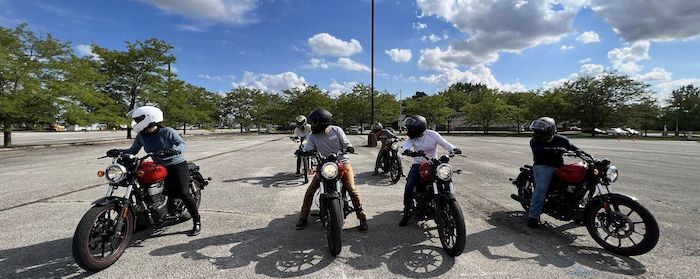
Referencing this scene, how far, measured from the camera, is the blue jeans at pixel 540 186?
446 centimetres

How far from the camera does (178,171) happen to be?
4207 millimetres

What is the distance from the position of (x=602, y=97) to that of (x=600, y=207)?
51.0 m

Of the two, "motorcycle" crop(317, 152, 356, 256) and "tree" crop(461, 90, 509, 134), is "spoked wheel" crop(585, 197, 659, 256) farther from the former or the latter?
"tree" crop(461, 90, 509, 134)

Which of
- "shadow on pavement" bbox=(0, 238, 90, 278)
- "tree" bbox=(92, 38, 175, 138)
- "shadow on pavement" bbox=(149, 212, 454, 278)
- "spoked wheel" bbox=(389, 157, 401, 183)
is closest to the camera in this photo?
"shadow on pavement" bbox=(0, 238, 90, 278)

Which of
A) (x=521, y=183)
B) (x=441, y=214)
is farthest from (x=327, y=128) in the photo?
(x=521, y=183)

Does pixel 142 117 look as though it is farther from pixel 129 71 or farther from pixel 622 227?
pixel 129 71

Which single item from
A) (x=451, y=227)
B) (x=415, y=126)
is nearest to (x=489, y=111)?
(x=415, y=126)

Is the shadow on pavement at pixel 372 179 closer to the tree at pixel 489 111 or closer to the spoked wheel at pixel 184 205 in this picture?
the spoked wheel at pixel 184 205

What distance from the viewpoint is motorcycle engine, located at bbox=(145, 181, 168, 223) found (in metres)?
3.91

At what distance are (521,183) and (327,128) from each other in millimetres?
3148

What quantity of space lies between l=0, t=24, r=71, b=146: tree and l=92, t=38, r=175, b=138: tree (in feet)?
28.1

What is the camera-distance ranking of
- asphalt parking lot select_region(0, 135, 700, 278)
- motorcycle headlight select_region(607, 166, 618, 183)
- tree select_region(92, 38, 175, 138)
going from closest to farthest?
asphalt parking lot select_region(0, 135, 700, 278) < motorcycle headlight select_region(607, 166, 618, 183) < tree select_region(92, 38, 175, 138)

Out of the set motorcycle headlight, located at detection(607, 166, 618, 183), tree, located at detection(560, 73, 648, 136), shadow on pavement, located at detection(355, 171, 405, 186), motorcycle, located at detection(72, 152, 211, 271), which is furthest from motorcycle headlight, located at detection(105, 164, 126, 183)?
tree, located at detection(560, 73, 648, 136)

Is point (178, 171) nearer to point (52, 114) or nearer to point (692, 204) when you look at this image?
point (692, 204)
